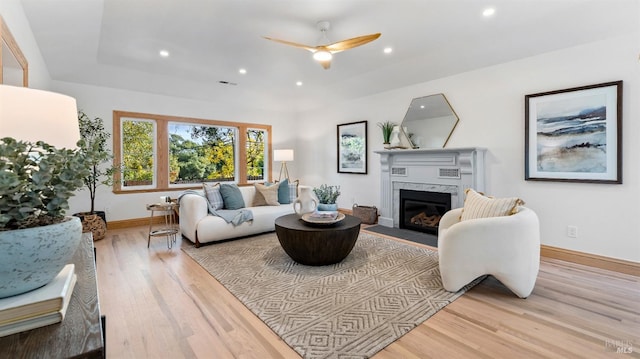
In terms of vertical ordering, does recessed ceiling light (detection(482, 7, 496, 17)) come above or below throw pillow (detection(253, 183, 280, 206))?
above

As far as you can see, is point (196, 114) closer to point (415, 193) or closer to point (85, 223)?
point (85, 223)

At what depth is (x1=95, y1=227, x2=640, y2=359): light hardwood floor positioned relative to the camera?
1.80 meters

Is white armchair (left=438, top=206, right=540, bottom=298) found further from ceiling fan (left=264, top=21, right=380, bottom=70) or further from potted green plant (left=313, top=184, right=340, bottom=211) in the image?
potted green plant (left=313, top=184, right=340, bottom=211)

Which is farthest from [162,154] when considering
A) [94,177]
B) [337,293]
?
[337,293]

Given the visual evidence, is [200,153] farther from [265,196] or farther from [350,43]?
[350,43]

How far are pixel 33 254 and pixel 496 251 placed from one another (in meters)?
2.79

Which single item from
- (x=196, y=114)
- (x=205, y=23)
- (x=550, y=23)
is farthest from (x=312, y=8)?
(x=196, y=114)

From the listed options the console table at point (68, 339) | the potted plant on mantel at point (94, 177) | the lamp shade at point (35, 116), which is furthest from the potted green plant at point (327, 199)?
the console table at point (68, 339)

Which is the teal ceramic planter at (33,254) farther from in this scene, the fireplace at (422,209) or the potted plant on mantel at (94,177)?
the fireplace at (422,209)

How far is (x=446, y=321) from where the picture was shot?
212 cm

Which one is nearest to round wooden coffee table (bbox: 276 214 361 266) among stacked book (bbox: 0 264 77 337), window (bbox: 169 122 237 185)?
stacked book (bbox: 0 264 77 337)

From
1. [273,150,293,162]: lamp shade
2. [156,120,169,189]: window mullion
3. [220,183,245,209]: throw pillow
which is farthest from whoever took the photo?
[273,150,293,162]: lamp shade

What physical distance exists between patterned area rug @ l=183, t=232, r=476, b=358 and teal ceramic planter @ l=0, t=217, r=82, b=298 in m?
1.40

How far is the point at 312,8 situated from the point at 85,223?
4207 millimetres
